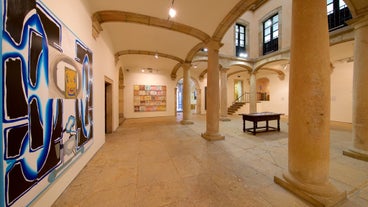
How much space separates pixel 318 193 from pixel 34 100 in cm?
369

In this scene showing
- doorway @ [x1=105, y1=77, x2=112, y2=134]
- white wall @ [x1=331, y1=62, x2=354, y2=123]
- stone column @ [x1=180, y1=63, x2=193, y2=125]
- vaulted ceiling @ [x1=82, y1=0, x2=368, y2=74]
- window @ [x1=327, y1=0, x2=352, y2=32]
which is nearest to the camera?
vaulted ceiling @ [x1=82, y1=0, x2=368, y2=74]

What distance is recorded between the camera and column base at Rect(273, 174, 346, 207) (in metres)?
1.67

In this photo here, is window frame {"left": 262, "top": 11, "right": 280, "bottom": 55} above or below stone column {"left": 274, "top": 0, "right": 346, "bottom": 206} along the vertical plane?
above

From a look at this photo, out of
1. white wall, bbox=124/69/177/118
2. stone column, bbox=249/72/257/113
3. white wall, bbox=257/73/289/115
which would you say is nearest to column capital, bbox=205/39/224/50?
white wall, bbox=124/69/177/118

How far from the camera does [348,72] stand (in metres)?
7.94

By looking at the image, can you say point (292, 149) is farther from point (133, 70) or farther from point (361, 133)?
point (133, 70)

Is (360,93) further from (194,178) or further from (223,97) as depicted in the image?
(223,97)

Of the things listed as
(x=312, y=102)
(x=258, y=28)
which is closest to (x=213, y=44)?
(x=312, y=102)

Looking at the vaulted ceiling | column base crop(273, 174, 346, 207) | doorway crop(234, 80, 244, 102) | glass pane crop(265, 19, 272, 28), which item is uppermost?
glass pane crop(265, 19, 272, 28)

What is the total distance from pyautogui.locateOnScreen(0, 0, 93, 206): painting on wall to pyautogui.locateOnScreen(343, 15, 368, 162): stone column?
19.1ft

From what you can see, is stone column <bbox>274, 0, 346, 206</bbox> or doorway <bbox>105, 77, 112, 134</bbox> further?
doorway <bbox>105, 77, 112, 134</bbox>

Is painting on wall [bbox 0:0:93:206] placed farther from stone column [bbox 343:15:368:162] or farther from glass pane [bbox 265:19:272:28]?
glass pane [bbox 265:19:272:28]

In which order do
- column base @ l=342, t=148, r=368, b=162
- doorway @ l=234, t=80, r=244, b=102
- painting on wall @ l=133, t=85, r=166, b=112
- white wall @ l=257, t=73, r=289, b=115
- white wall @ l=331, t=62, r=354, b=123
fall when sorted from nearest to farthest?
column base @ l=342, t=148, r=368, b=162 → white wall @ l=331, t=62, r=354, b=123 → painting on wall @ l=133, t=85, r=166, b=112 → white wall @ l=257, t=73, r=289, b=115 → doorway @ l=234, t=80, r=244, b=102

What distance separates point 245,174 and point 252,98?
30.1 ft
